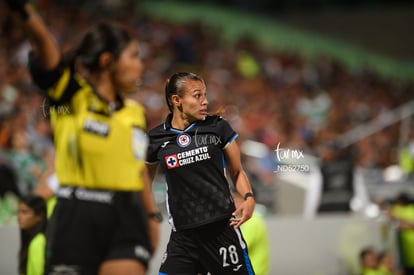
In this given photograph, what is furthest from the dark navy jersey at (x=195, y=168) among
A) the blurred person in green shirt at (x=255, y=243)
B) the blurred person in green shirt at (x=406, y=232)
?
the blurred person in green shirt at (x=406, y=232)

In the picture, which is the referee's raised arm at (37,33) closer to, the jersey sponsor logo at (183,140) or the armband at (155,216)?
the jersey sponsor logo at (183,140)

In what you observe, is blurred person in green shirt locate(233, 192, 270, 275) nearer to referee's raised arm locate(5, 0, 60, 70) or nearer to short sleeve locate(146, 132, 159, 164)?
short sleeve locate(146, 132, 159, 164)

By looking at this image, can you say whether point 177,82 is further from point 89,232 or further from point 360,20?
point 360,20

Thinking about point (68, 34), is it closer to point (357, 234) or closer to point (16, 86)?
point (16, 86)

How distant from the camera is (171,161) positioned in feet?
11.4

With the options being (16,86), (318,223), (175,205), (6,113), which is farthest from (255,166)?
(175,205)

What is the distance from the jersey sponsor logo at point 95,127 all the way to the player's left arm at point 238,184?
591 mm

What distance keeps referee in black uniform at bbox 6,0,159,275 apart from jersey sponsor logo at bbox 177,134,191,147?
177 mm

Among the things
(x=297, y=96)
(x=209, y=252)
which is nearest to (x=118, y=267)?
(x=209, y=252)

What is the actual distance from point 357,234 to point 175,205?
5537mm

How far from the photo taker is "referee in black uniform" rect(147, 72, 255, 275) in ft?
11.1

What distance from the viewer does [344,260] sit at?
28.0 feet

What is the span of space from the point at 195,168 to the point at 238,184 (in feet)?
0.72

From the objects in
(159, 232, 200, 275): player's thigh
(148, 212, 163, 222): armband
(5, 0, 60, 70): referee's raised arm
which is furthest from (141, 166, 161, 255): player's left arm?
(5, 0, 60, 70): referee's raised arm
